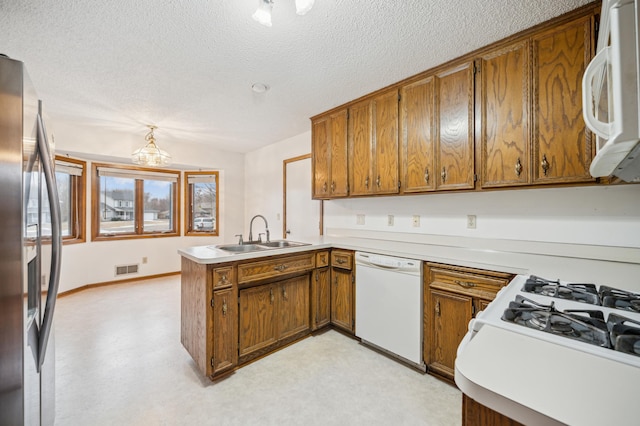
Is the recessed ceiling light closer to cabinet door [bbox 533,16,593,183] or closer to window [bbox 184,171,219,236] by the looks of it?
cabinet door [bbox 533,16,593,183]

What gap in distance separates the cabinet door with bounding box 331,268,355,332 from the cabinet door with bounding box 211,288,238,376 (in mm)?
1034

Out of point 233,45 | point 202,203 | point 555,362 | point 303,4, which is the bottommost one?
point 555,362

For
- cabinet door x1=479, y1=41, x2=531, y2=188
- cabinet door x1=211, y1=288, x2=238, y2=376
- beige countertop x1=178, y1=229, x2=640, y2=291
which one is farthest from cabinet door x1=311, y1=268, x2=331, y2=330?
cabinet door x1=479, y1=41, x2=531, y2=188

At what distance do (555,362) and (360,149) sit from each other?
2.29 meters

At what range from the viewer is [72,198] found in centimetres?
390

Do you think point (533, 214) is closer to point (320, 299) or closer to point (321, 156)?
point (320, 299)

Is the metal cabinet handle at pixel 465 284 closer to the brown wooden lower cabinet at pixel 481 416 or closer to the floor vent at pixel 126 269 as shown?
the brown wooden lower cabinet at pixel 481 416

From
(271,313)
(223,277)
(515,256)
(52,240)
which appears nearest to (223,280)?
(223,277)

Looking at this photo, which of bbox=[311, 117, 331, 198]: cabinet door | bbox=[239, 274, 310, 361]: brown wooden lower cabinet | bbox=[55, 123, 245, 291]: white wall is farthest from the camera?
bbox=[55, 123, 245, 291]: white wall

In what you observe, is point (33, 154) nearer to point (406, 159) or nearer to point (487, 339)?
point (487, 339)

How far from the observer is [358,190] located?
2.71 meters

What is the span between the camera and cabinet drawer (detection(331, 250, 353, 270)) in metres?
2.54

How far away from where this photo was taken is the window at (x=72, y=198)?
3.73 m

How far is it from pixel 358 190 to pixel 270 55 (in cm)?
143
